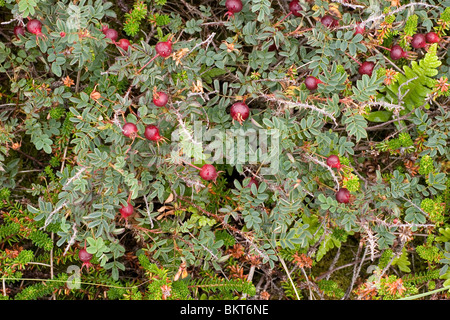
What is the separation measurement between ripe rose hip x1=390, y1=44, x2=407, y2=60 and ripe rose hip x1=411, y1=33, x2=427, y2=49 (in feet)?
0.40

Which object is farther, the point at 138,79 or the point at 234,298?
the point at 234,298

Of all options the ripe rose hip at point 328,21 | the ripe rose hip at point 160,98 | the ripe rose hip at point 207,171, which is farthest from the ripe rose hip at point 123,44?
the ripe rose hip at point 328,21

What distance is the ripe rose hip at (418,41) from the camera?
3.61m

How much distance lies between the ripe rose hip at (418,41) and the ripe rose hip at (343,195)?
1.47 meters

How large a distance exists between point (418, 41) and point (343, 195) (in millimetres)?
1548

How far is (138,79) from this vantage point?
3.08 m

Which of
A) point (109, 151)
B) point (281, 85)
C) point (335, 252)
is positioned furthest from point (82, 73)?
point (335, 252)

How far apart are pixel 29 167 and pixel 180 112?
1.73 metres

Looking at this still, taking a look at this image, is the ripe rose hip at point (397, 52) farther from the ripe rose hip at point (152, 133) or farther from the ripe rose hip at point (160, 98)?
the ripe rose hip at point (152, 133)

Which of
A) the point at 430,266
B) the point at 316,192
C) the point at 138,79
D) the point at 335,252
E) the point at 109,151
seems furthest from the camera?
the point at 335,252

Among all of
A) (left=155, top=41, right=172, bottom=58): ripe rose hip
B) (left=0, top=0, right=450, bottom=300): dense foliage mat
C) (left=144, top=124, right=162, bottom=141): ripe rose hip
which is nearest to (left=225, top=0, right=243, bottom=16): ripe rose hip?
(left=0, top=0, right=450, bottom=300): dense foliage mat

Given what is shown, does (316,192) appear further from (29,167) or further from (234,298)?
(29,167)

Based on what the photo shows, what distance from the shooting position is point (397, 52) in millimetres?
3609

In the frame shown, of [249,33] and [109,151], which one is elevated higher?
[249,33]
